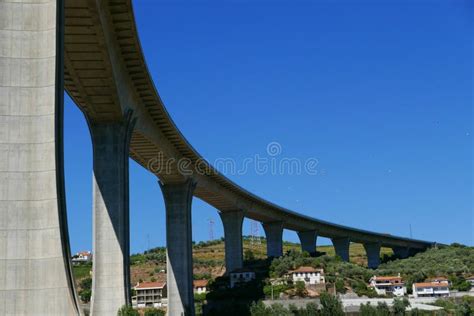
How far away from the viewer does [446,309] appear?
73188mm

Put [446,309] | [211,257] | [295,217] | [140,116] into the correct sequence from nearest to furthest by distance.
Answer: [140,116] → [446,309] → [295,217] → [211,257]

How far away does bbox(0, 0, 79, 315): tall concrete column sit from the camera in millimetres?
24062

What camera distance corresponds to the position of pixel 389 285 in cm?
10181

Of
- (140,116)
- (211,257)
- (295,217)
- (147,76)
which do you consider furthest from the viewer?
(211,257)

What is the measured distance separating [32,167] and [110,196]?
770 inches

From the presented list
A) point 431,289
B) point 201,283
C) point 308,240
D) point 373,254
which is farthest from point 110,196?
point 373,254

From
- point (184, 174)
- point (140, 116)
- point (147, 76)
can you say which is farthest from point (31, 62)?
point (184, 174)

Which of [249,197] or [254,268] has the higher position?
[249,197]

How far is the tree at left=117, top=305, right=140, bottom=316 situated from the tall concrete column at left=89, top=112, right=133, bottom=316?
1.69m

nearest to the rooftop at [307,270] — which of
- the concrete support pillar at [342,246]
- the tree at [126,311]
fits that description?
the concrete support pillar at [342,246]

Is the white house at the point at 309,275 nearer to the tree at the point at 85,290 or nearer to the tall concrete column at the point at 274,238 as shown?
the tall concrete column at the point at 274,238

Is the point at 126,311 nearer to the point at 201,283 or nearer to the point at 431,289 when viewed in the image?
the point at 201,283

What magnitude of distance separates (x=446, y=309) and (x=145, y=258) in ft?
292

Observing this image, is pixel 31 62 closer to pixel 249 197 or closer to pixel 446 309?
pixel 446 309
